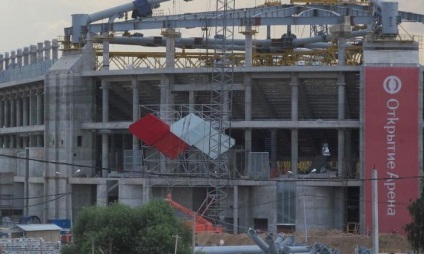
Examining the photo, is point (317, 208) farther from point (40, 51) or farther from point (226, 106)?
point (40, 51)

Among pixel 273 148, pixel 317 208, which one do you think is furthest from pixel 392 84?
pixel 273 148

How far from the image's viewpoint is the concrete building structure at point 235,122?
9831 cm

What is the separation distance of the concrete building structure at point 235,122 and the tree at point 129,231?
27606 mm

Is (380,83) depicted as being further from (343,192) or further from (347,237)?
(347,237)

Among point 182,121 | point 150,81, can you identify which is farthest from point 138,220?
point 150,81

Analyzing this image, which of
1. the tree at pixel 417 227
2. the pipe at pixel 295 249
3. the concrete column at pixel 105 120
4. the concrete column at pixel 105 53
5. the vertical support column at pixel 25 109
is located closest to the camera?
the pipe at pixel 295 249

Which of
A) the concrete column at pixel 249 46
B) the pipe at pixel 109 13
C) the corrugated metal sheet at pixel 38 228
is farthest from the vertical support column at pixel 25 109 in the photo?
the corrugated metal sheet at pixel 38 228

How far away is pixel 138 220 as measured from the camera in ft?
225

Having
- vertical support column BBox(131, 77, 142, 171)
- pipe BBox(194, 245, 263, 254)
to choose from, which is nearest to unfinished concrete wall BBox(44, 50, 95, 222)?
vertical support column BBox(131, 77, 142, 171)

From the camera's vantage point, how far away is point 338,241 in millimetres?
84312

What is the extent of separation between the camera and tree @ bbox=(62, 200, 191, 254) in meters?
66.8

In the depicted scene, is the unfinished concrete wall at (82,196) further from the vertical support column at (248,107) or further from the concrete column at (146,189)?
the vertical support column at (248,107)

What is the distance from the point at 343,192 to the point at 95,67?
22.1m

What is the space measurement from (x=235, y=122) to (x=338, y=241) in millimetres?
19632
